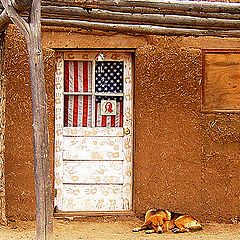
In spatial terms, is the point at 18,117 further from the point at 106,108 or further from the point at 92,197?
the point at 92,197

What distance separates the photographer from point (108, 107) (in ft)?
26.0

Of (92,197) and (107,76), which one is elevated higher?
(107,76)

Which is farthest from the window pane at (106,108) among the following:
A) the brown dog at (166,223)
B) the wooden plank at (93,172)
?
the brown dog at (166,223)

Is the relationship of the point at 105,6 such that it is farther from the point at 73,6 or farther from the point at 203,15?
the point at 203,15

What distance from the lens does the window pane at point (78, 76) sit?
7883mm

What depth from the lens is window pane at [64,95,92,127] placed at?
25.9ft

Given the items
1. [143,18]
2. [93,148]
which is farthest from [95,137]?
Result: [143,18]

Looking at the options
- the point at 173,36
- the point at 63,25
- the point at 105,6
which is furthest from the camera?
the point at 173,36

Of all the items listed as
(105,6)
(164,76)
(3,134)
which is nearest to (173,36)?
(164,76)

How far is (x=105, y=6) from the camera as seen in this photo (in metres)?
6.15

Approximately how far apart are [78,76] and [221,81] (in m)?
1.74

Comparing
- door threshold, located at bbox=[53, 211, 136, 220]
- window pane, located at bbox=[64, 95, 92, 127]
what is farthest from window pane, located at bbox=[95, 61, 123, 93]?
door threshold, located at bbox=[53, 211, 136, 220]

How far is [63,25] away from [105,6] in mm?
927

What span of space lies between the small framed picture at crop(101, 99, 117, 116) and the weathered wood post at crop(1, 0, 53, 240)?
9.84ft
